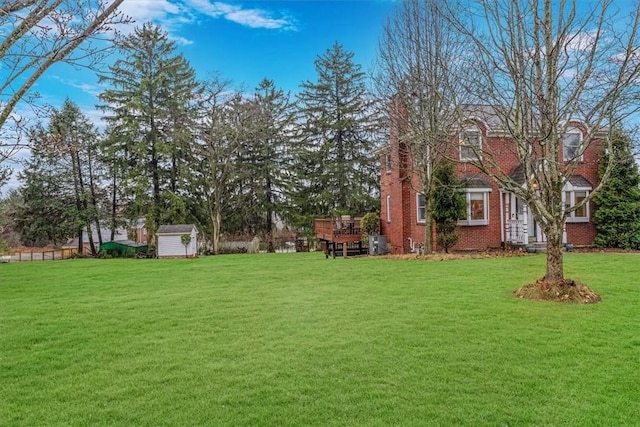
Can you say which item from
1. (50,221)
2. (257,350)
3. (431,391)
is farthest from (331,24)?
(50,221)

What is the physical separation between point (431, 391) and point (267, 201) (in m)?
25.6

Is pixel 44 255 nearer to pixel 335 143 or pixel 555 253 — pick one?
pixel 335 143

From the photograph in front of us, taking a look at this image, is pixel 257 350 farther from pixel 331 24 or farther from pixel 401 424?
pixel 331 24

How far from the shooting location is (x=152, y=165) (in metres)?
27.1

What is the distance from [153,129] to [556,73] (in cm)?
2425

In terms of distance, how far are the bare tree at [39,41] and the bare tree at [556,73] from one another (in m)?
6.95

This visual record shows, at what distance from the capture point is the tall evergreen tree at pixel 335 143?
29.1 metres

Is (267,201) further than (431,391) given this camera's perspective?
Yes

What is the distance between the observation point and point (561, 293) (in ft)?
25.0

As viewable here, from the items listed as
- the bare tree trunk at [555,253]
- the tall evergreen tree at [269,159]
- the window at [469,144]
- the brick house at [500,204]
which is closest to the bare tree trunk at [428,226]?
the brick house at [500,204]

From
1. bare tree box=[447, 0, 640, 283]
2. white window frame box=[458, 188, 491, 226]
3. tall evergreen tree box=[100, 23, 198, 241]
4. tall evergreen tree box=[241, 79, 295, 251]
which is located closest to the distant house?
tall evergreen tree box=[100, 23, 198, 241]

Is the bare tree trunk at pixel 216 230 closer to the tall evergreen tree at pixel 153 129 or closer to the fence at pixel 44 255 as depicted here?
the tall evergreen tree at pixel 153 129

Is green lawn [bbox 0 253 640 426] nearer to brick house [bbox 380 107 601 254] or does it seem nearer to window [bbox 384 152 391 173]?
brick house [bbox 380 107 601 254]

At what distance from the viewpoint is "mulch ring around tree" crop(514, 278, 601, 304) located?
7.43 meters
